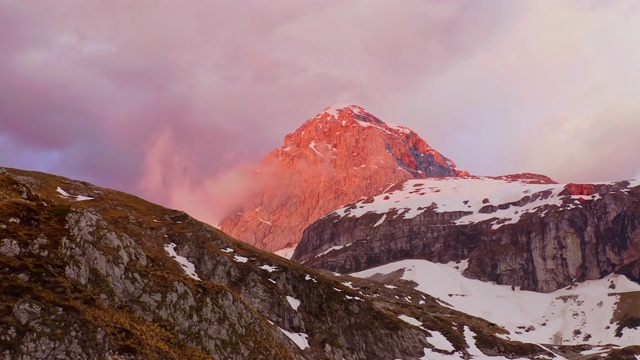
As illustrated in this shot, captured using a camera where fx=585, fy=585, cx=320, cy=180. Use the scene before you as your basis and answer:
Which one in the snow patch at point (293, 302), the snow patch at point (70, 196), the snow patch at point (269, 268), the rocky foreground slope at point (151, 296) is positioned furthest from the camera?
the snow patch at point (70, 196)

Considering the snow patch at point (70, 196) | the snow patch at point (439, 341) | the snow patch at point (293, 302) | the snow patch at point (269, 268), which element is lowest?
the snow patch at point (439, 341)

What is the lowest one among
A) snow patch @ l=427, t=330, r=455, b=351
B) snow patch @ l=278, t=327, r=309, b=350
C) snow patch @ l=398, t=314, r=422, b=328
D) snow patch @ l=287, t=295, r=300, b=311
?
snow patch @ l=427, t=330, r=455, b=351

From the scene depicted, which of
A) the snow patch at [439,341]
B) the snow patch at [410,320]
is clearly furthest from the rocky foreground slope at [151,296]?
the snow patch at [410,320]

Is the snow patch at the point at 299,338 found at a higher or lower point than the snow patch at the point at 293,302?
lower

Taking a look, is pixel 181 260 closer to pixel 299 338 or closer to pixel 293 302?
pixel 293 302

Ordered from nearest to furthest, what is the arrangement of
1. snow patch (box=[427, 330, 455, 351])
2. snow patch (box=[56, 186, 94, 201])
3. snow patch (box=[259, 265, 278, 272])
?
1. snow patch (box=[259, 265, 278, 272])
2. snow patch (box=[56, 186, 94, 201])
3. snow patch (box=[427, 330, 455, 351])

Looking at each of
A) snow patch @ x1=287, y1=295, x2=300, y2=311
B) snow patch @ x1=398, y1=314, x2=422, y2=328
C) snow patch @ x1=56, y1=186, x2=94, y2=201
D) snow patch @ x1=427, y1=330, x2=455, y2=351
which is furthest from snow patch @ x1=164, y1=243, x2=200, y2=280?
snow patch @ x1=398, y1=314, x2=422, y2=328

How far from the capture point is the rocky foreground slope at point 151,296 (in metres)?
55.5

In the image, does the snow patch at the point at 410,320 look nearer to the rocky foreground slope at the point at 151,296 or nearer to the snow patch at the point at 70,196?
the rocky foreground slope at the point at 151,296

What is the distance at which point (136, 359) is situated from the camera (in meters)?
56.7

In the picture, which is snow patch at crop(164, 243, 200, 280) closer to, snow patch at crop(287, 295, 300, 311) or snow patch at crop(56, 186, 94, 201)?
snow patch at crop(287, 295, 300, 311)

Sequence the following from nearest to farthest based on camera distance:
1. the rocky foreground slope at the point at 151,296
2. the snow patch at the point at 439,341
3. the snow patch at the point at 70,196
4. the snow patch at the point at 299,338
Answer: the rocky foreground slope at the point at 151,296 < the snow patch at the point at 299,338 < the snow patch at the point at 70,196 < the snow patch at the point at 439,341

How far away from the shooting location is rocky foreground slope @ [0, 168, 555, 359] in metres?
55.5

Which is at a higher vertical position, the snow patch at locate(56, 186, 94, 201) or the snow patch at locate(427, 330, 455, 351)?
the snow patch at locate(56, 186, 94, 201)
